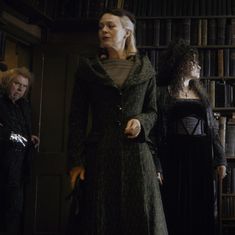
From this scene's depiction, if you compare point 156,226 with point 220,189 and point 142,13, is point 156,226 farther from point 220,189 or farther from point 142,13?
point 142,13

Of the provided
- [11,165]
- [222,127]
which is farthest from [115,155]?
[222,127]

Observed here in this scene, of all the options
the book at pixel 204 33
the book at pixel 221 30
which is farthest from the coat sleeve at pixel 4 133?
the book at pixel 221 30

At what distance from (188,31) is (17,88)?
1.49 m

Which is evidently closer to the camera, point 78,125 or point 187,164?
point 78,125

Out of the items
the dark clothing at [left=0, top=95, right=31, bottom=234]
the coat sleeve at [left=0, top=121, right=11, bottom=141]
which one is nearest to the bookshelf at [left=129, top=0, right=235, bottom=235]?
the dark clothing at [left=0, top=95, right=31, bottom=234]

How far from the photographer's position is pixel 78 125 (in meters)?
1.62

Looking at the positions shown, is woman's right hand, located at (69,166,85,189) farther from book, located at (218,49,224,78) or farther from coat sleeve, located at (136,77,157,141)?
book, located at (218,49,224,78)

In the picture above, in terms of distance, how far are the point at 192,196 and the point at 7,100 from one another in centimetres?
155

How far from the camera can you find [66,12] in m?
4.12

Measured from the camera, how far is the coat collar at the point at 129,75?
1612 millimetres

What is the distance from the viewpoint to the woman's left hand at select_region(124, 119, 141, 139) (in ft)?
4.94

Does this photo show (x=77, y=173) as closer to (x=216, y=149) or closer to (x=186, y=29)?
(x=216, y=149)

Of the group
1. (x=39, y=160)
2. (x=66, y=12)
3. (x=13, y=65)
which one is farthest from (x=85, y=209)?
(x=13, y=65)

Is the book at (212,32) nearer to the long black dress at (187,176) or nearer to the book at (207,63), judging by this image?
the book at (207,63)
